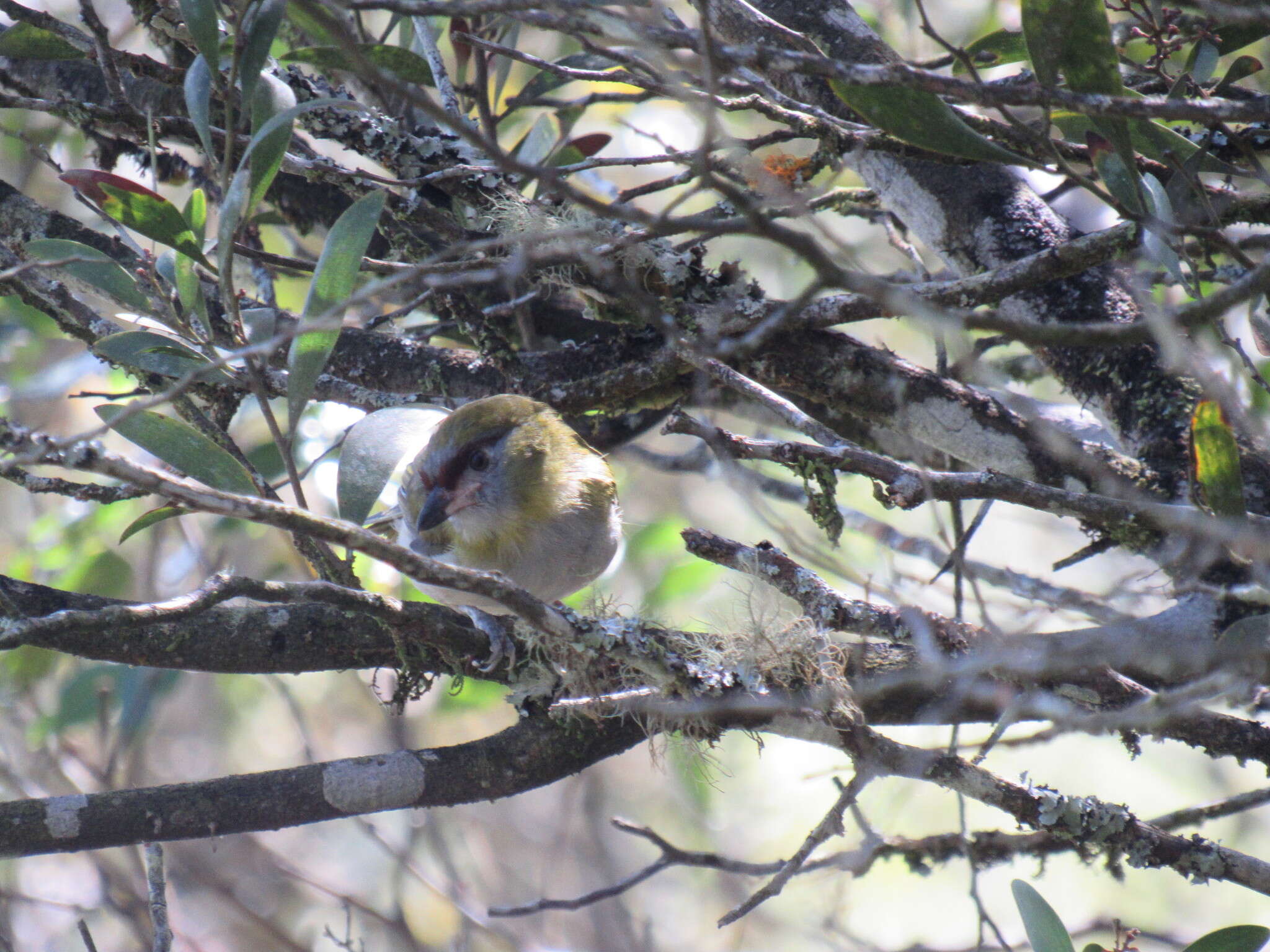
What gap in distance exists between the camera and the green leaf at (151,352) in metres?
2.16

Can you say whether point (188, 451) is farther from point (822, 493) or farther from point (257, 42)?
point (822, 493)

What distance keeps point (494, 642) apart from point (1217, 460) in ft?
5.56

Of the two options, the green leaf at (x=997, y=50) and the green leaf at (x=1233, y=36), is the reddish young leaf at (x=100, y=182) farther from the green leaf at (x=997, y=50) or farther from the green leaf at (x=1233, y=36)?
the green leaf at (x=1233, y=36)

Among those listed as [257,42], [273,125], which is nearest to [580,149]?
[257,42]

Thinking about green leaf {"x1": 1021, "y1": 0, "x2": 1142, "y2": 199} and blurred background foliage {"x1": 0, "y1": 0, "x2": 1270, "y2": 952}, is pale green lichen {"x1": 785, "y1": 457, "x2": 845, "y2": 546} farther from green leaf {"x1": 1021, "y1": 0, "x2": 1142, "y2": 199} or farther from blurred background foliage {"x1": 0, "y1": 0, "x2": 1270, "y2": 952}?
green leaf {"x1": 1021, "y1": 0, "x2": 1142, "y2": 199}

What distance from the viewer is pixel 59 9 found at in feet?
21.6

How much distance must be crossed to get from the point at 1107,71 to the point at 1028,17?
19 cm

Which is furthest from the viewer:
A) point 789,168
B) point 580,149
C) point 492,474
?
point 580,149

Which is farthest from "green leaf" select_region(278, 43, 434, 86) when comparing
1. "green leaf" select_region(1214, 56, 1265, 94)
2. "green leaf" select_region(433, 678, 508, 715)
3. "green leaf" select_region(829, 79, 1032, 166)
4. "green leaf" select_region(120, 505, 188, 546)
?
"green leaf" select_region(433, 678, 508, 715)

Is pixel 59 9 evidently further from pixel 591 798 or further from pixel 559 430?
pixel 591 798

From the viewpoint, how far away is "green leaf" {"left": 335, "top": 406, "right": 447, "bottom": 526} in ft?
7.55

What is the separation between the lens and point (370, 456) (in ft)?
7.74

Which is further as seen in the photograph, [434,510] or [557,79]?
[557,79]

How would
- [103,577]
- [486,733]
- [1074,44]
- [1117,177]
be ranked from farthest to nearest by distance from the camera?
[486,733] → [103,577] → [1117,177] → [1074,44]
